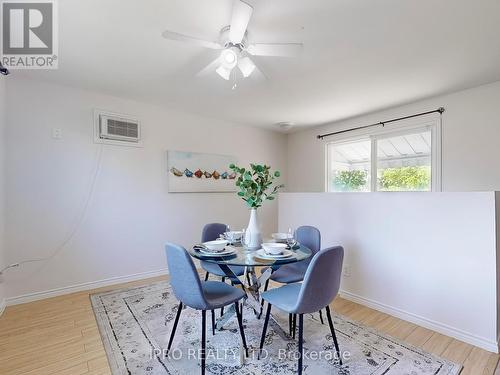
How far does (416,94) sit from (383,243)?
1.87m

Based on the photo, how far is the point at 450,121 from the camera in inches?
118

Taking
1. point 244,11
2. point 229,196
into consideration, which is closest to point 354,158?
point 229,196

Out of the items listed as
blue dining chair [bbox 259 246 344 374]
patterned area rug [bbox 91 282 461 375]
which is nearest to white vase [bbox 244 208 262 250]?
blue dining chair [bbox 259 246 344 374]

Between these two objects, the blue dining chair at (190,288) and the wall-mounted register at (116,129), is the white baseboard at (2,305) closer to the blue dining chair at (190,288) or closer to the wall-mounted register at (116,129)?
the wall-mounted register at (116,129)

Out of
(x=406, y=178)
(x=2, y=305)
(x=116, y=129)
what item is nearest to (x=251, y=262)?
(x=116, y=129)

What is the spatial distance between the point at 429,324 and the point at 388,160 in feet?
7.24

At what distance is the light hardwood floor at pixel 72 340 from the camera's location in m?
1.72

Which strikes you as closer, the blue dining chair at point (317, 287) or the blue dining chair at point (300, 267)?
the blue dining chair at point (317, 287)

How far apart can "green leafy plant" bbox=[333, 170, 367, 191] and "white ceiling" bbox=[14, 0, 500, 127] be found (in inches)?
44.1

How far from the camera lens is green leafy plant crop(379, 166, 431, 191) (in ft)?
10.8

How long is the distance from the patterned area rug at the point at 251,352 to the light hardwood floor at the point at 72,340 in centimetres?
11

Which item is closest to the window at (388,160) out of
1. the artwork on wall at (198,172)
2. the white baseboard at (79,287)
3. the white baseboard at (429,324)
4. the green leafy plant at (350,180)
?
the green leafy plant at (350,180)

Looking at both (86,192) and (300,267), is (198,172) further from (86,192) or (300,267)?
(300,267)

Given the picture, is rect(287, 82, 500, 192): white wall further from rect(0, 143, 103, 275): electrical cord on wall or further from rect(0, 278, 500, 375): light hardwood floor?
rect(0, 143, 103, 275): electrical cord on wall
